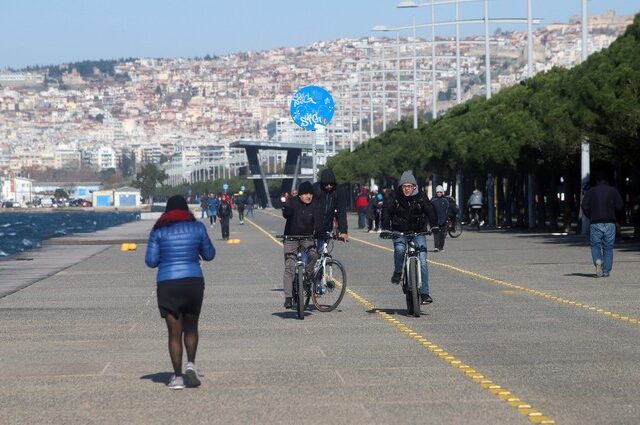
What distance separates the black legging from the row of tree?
30.7m

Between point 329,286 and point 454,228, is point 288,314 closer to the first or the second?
point 329,286

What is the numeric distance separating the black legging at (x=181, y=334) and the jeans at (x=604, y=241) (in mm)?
15561

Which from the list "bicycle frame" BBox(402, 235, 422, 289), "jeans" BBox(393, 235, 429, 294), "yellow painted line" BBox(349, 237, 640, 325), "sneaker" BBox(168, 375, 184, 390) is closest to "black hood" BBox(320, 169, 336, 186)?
"jeans" BBox(393, 235, 429, 294)

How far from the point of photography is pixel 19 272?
36.1 meters

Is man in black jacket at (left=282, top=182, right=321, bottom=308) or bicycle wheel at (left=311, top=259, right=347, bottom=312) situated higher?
man in black jacket at (left=282, top=182, right=321, bottom=308)

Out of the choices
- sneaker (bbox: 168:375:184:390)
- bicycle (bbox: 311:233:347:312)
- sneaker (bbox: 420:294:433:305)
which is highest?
bicycle (bbox: 311:233:347:312)

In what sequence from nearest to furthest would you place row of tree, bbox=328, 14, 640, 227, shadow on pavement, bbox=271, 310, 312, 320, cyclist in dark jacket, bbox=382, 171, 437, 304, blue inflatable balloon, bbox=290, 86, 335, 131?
cyclist in dark jacket, bbox=382, 171, 437, 304
shadow on pavement, bbox=271, 310, 312, 320
row of tree, bbox=328, 14, 640, 227
blue inflatable balloon, bbox=290, 86, 335, 131

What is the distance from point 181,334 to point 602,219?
51.5 feet

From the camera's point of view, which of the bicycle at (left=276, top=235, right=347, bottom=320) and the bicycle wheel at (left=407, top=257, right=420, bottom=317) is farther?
the bicycle at (left=276, top=235, right=347, bottom=320)

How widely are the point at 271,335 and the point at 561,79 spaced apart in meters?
43.0

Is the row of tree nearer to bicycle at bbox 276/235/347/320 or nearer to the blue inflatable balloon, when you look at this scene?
the blue inflatable balloon

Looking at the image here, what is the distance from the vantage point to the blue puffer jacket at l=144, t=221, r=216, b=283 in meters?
13.6

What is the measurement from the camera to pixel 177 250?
13711mm

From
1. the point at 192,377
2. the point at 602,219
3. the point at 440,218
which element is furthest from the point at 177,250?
the point at 440,218
